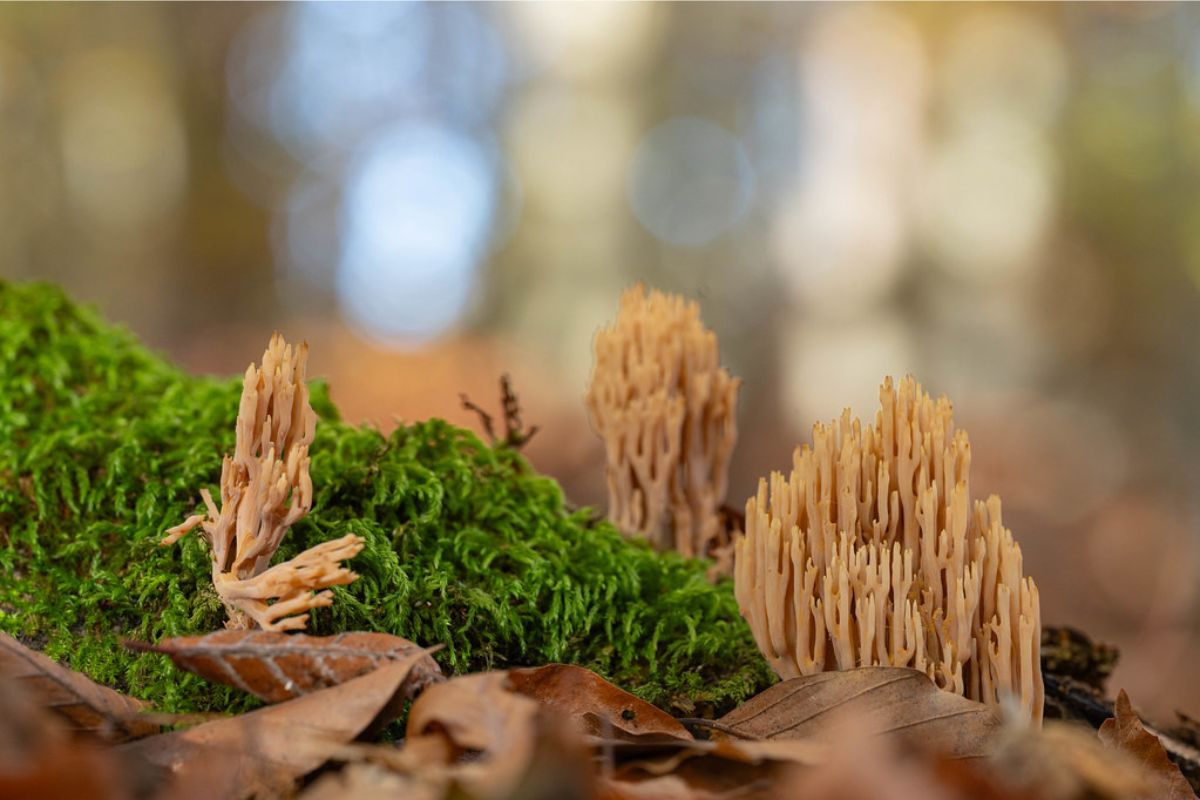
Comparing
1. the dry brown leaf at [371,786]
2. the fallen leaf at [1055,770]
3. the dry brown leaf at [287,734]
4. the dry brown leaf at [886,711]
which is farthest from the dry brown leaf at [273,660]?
the fallen leaf at [1055,770]

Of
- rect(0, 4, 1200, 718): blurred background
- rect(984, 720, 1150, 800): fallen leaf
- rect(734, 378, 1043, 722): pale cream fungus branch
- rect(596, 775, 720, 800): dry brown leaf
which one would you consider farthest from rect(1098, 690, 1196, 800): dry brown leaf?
rect(0, 4, 1200, 718): blurred background

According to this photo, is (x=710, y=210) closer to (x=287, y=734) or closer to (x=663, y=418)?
(x=663, y=418)

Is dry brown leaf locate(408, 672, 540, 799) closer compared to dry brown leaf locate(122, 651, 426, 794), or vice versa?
dry brown leaf locate(408, 672, 540, 799)

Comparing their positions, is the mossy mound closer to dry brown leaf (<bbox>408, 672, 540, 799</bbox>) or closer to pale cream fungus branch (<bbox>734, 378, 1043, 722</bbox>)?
pale cream fungus branch (<bbox>734, 378, 1043, 722</bbox>)

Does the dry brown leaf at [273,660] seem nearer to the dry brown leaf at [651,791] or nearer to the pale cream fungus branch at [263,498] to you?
the pale cream fungus branch at [263,498]

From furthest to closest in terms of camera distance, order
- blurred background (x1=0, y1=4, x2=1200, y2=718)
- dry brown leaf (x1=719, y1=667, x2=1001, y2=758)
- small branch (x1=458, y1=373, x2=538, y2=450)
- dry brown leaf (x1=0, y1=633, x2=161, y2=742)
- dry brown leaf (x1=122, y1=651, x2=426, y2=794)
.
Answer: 1. blurred background (x1=0, y1=4, x2=1200, y2=718)
2. small branch (x1=458, y1=373, x2=538, y2=450)
3. dry brown leaf (x1=719, y1=667, x2=1001, y2=758)
4. dry brown leaf (x1=0, y1=633, x2=161, y2=742)
5. dry brown leaf (x1=122, y1=651, x2=426, y2=794)

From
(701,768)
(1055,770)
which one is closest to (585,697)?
(701,768)

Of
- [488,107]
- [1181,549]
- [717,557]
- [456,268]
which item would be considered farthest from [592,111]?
[717,557]
